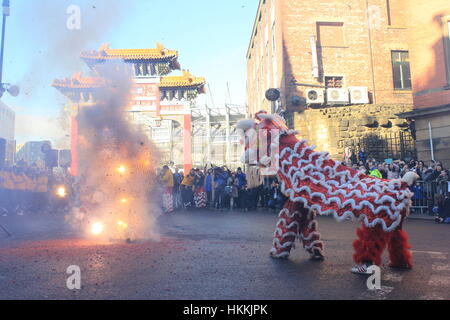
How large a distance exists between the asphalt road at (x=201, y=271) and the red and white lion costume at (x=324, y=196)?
0.30m

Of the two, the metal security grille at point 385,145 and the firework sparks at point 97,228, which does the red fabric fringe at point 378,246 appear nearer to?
the firework sparks at point 97,228

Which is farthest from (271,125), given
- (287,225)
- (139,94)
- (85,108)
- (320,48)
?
(139,94)

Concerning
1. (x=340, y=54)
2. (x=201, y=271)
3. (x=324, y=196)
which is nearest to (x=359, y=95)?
(x=340, y=54)

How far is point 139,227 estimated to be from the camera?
7945 mm

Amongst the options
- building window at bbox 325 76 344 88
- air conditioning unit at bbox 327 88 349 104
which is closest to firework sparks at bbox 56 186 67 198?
air conditioning unit at bbox 327 88 349 104

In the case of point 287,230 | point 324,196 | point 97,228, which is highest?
point 324,196

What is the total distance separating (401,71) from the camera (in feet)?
74.7

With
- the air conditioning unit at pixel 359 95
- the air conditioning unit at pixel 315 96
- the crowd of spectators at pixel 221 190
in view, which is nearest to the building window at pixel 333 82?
the air conditioning unit at pixel 359 95

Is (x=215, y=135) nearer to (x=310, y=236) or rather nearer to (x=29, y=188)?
(x=29, y=188)

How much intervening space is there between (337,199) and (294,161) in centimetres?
82

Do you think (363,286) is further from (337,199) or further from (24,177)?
(24,177)

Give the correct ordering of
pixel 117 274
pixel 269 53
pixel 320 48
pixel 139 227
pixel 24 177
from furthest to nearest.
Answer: pixel 269 53, pixel 320 48, pixel 24 177, pixel 139 227, pixel 117 274

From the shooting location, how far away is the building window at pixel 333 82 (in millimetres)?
22297

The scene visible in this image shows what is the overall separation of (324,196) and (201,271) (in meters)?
1.75
